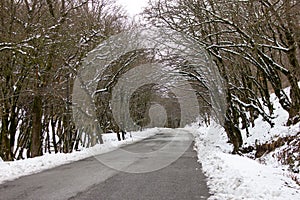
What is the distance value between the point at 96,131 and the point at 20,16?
38.6 feet

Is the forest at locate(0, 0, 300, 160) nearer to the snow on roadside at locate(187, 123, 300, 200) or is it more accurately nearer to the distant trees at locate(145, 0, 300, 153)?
the distant trees at locate(145, 0, 300, 153)

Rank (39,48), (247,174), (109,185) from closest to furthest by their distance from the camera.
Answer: (247,174) < (109,185) < (39,48)

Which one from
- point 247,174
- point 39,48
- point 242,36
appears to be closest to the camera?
point 247,174

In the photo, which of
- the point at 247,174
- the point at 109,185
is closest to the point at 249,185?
the point at 247,174

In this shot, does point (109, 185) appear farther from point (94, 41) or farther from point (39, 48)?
point (94, 41)

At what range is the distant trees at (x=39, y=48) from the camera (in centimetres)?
1253

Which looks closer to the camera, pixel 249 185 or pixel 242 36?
pixel 249 185

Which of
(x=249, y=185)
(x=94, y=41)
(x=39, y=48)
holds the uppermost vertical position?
(x=94, y=41)

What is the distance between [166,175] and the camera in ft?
33.7

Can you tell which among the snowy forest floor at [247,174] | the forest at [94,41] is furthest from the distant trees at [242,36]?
the snowy forest floor at [247,174]

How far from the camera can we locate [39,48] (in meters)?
12.7

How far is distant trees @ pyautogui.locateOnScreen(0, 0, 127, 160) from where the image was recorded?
41.1ft

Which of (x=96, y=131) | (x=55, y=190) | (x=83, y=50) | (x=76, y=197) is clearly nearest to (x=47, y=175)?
(x=55, y=190)

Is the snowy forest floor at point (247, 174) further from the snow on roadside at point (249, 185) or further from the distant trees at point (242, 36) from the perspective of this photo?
the distant trees at point (242, 36)
